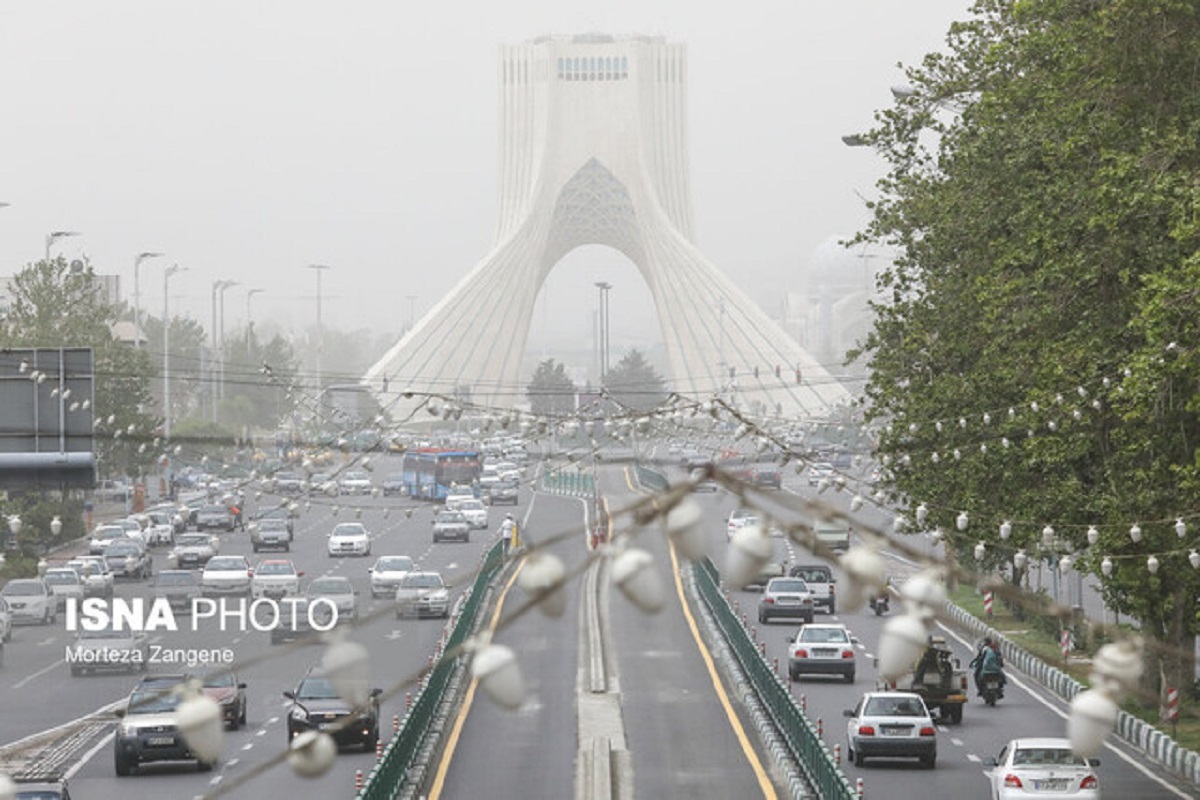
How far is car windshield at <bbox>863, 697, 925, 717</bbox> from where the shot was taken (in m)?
33.0

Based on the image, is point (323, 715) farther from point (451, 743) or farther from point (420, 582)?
point (420, 582)

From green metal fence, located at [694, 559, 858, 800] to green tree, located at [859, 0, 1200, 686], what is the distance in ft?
13.1

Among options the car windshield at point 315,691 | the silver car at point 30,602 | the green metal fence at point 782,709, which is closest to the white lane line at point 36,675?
the silver car at point 30,602

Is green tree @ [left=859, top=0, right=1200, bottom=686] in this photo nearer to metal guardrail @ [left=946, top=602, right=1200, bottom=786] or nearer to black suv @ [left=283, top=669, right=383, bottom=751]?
metal guardrail @ [left=946, top=602, right=1200, bottom=786]

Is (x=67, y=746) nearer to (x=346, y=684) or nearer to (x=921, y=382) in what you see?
(x=921, y=382)

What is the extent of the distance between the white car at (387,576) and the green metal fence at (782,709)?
8071mm

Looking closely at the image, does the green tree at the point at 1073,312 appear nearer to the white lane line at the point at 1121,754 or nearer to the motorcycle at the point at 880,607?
the white lane line at the point at 1121,754

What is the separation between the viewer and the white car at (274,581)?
5822 centimetres

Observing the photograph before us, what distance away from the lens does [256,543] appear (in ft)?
248

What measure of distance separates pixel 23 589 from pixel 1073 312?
31.3 meters

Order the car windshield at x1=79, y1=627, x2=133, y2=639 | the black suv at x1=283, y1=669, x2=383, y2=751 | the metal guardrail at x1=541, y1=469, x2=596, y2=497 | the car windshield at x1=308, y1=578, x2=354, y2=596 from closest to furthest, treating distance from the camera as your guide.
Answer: the black suv at x1=283, y1=669, x2=383, y2=751
the car windshield at x1=79, y1=627, x2=133, y2=639
the car windshield at x1=308, y1=578, x2=354, y2=596
the metal guardrail at x1=541, y1=469, x2=596, y2=497

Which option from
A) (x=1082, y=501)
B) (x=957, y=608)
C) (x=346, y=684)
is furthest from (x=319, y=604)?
(x=346, y=684)

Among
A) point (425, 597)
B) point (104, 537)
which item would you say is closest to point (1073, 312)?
point (425, 597)

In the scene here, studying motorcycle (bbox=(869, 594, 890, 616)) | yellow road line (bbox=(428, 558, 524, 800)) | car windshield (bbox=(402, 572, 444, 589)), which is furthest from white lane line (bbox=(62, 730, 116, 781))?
motorcycle (bbox=(869, 594, 890, 616))
